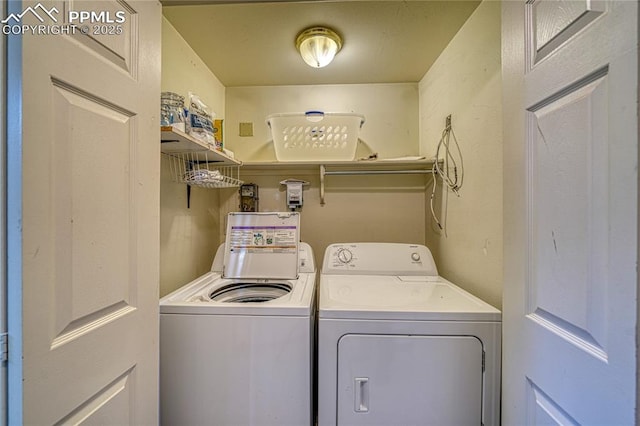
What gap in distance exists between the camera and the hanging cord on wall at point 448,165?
1.58m

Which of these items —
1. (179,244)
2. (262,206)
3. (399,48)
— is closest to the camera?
(179,244)

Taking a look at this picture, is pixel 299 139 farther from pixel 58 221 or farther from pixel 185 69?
pixel 58 221

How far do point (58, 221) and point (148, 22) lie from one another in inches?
30.2

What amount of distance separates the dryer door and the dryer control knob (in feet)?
2.43

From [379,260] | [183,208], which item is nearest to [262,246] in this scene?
[183,208]

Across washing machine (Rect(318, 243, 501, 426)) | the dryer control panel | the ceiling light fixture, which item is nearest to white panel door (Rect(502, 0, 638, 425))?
washing machine (Rect(318, 243, 501, 426))

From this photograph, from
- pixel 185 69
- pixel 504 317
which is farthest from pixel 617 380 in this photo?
pixel 185 69

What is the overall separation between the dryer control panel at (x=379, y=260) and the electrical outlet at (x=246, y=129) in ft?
4.18

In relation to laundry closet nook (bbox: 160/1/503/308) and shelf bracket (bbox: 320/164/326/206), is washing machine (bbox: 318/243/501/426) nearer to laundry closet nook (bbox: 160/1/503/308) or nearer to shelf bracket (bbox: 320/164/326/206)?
laundry closet nook (bbox: 160/1/503/308)

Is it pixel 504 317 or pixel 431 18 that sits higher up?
pixel 431 18

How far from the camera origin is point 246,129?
2217 mm

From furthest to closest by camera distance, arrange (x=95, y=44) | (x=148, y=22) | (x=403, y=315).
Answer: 1. (x=403, y=315)
2. (x=148, y=22)
3. (x=95, y=44)

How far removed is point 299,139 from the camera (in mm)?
1896

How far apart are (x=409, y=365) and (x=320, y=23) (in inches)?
74.8
